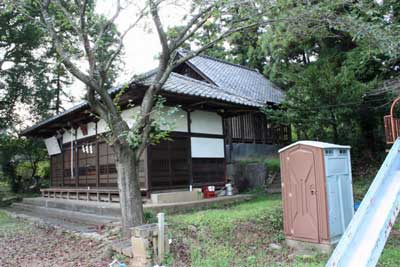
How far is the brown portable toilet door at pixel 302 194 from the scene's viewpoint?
18.6 feet

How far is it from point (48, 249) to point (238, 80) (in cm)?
1216

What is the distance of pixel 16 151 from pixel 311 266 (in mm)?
17465

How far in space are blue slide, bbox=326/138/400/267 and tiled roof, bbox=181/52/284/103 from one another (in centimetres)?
841

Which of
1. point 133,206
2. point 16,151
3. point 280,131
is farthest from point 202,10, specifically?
point 16,151

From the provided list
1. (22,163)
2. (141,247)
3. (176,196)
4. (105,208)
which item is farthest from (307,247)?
(22,163)

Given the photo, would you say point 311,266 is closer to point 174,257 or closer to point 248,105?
point 174,257

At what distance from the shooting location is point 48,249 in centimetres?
652

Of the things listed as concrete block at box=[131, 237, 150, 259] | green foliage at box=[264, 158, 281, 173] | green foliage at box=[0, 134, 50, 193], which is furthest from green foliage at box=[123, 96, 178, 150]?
green foliage at box=[0, 134, 50, 193]

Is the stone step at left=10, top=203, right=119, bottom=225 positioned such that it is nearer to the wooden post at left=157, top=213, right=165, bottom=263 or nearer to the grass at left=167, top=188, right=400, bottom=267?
the grass at left=167, top=188, right=400, bottom=267

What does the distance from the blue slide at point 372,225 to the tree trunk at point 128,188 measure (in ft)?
11.4

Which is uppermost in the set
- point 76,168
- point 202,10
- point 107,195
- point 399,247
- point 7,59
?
point 7,59

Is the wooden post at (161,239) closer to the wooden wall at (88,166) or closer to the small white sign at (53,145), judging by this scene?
the wooden wall at (88,166)

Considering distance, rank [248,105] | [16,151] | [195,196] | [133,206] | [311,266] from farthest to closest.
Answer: [16,151]
[248,105]
[195,196]
[133,206]
[311,266]

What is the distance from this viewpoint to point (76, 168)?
12.6 m
